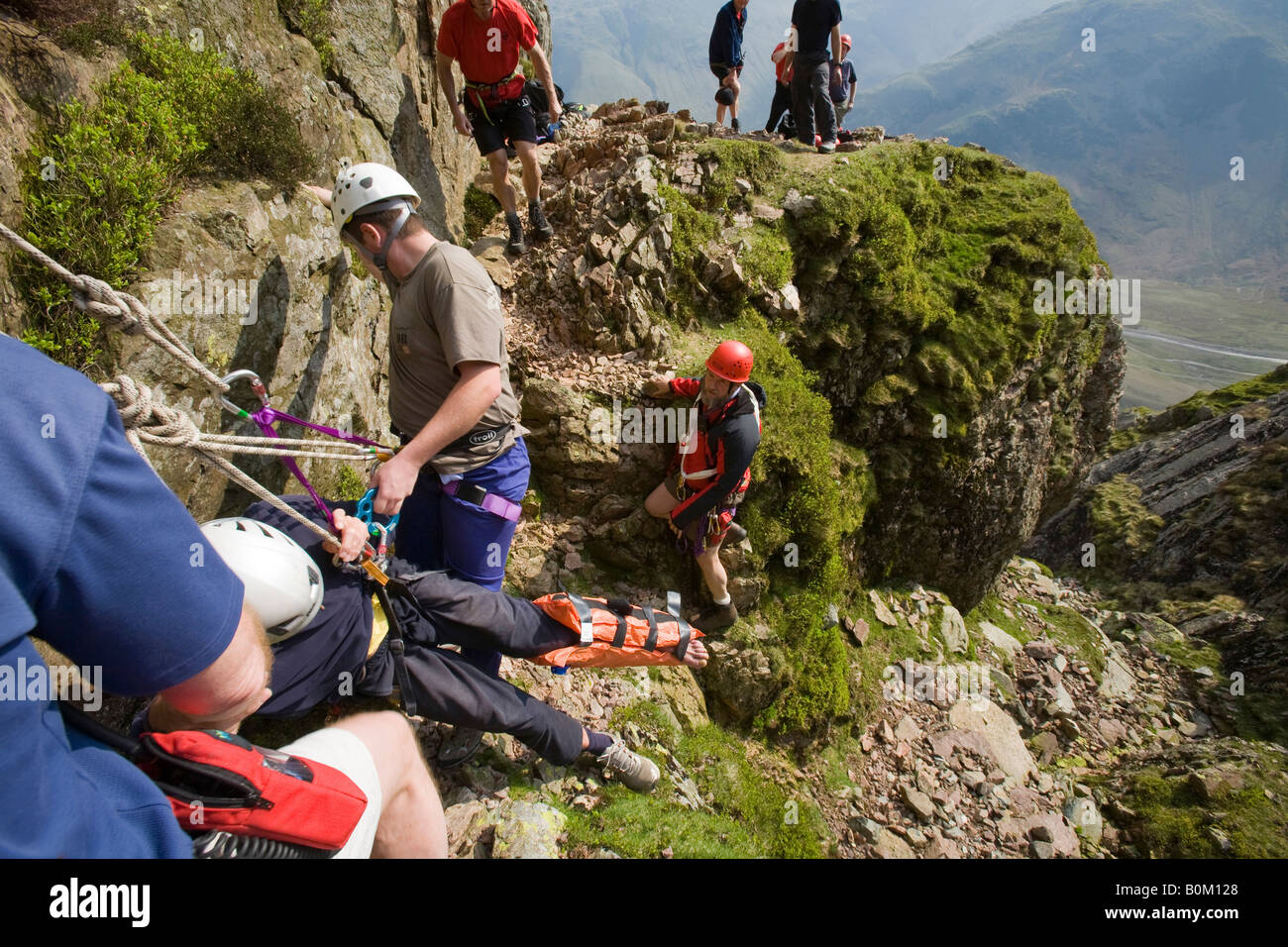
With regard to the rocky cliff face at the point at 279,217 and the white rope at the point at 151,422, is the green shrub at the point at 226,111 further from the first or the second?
the white rope at the point at 151,422

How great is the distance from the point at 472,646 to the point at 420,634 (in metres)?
0.46

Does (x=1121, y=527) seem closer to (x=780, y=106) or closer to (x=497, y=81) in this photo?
(x=780, y=106)

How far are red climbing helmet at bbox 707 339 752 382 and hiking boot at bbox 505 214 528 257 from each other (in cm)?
411

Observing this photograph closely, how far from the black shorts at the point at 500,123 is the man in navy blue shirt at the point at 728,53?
24.8ft

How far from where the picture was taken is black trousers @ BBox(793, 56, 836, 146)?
11.7 m

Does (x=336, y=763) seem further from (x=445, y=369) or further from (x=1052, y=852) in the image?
(x=1052, y=852)

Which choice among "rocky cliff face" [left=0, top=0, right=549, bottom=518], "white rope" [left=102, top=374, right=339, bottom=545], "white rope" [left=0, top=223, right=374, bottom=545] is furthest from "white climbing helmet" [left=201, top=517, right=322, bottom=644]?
"rocky cliff face" [left=0, top=0, right=549, bottom=518]

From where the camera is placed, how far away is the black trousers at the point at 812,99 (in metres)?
11.7

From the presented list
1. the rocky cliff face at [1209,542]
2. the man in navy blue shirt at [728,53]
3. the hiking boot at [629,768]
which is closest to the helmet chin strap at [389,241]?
the hiking boot at [629,768]

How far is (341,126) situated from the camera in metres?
6.58

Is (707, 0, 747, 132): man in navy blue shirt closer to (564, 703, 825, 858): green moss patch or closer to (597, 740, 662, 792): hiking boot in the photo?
(564, 703, 825, 858): green moss patch

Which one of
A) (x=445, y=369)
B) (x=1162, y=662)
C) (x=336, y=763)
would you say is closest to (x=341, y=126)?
(x=445, y=369)

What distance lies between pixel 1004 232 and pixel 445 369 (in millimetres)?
13498

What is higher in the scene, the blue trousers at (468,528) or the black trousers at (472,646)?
the blue trousers at (468,528)
